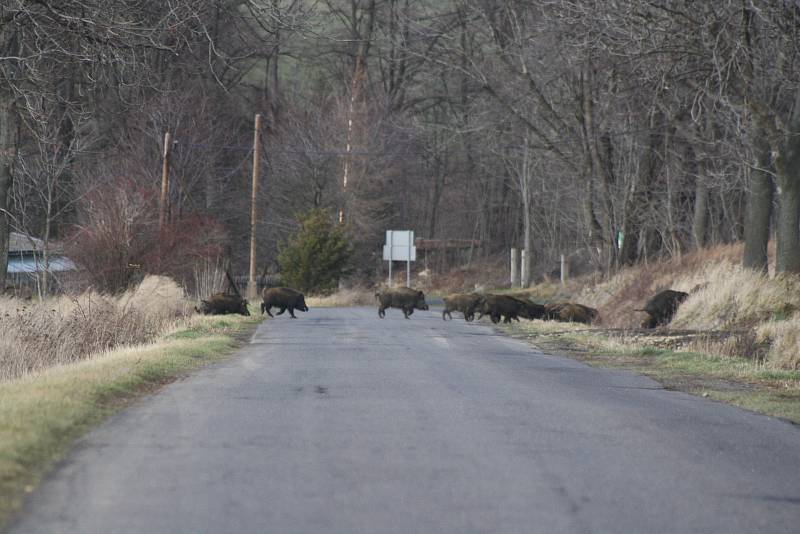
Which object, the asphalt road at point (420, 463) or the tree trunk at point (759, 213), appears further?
the tree trunk at point (759, 213)

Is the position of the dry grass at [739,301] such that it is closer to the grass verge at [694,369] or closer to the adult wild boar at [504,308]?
the grass verge at [694,369]

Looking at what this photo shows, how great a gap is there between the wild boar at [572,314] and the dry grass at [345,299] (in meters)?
16.2

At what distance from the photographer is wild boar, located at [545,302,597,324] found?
32.9 metres

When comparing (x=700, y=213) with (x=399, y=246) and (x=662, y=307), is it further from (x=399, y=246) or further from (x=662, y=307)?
(x=399, y=246)

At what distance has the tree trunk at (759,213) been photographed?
1070 inches

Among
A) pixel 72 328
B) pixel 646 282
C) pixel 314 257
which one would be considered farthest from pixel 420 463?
pixel 314 257

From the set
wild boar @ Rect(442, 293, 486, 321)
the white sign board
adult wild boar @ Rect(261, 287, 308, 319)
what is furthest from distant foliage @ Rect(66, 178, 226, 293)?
the white sign board

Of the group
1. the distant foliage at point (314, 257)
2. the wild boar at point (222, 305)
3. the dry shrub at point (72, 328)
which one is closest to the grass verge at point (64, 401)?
the dry shrub at point (72, 328)

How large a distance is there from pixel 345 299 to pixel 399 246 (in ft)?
31.2

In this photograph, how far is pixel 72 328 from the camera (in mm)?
19672

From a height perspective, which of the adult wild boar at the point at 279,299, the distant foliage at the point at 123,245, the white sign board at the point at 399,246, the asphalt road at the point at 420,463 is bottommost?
the asphalt road at the point at 420,463

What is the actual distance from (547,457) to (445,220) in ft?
228

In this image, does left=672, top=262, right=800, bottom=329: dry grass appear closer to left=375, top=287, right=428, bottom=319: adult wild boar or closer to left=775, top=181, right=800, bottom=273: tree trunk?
left=775, top=181, right=800, bottom=273: tree trunk

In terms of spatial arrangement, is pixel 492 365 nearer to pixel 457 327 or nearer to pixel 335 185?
pixel 457 327
